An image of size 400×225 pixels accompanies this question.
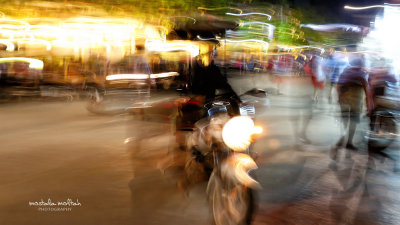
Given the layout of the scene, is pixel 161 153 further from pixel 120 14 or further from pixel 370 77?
pixel 120 14

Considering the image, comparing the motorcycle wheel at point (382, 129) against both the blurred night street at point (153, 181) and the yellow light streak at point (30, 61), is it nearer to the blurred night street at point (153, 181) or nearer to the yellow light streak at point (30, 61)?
the blurred night street at point (153, 181)

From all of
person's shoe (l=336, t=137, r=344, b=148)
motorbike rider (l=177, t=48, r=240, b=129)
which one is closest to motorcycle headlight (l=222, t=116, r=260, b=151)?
motorbike rider (l=177, t=48, r=240, b=129)

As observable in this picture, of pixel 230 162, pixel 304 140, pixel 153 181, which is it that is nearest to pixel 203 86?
pixel 230 162

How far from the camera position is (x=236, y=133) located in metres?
3.95

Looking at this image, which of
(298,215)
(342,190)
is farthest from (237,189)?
(342,190)

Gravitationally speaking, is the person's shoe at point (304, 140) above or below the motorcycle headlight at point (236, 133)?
below

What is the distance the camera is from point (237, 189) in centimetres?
380

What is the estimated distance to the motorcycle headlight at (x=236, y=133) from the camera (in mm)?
3941

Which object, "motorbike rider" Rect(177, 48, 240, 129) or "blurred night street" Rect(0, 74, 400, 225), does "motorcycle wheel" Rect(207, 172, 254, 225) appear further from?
"motorbike rider" Rect(177, 48, 240, 129)

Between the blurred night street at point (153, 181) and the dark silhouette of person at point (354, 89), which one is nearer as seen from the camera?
the blurred night street at point (153, 181)

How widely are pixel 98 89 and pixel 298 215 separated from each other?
9.28 metres

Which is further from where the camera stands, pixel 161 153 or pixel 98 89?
pixel 98 89

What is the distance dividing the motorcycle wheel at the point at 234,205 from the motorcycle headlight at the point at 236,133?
1.29 feet

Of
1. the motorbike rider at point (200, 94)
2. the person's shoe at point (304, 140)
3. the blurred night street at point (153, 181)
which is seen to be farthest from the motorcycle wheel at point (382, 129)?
the motorbike rider at point (200, 94)
